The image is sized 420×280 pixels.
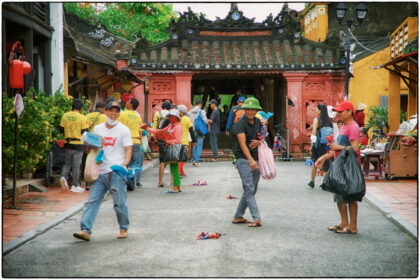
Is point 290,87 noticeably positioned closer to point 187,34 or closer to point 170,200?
point 187,34

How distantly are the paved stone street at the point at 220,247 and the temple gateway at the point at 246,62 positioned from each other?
1215cm

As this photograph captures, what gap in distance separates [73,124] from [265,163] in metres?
4.75

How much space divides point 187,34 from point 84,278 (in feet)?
62.0

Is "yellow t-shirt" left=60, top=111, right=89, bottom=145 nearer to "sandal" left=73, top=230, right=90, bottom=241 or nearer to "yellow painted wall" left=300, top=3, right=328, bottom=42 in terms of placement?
"sandal" left=73, top=230, right=90, bottom=241

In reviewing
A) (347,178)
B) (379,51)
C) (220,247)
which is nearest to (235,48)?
(379,51)

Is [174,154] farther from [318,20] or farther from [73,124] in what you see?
[318,20]

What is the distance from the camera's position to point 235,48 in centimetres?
2269

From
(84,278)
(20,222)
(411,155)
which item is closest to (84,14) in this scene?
(411,155)

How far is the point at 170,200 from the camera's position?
1003 centimetres

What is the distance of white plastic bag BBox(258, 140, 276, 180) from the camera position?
763 cm

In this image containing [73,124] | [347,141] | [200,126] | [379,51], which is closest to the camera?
[347,141]

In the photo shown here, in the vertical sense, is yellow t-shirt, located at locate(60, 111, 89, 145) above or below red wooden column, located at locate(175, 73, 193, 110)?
below

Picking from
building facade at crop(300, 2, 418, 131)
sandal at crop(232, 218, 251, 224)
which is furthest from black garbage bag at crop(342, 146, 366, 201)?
building facade at crop(300, 2, 418, 131)

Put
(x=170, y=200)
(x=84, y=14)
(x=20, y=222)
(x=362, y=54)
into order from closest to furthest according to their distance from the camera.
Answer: (x=20, y=222) < (x=170, y=200) < (x=362, y=54) < (x=84, y=14)
